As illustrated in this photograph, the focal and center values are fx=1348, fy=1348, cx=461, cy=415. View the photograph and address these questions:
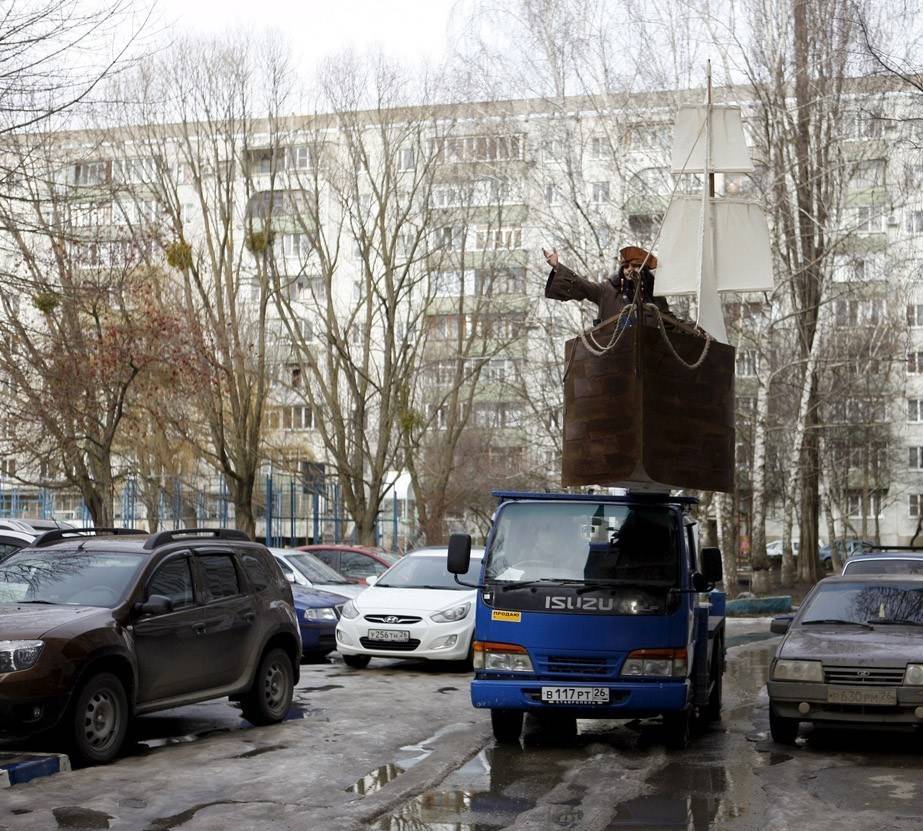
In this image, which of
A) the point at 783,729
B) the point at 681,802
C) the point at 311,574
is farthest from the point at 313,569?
the point at 681,802

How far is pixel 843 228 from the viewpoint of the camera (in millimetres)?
29547

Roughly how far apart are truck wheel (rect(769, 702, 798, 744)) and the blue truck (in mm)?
714

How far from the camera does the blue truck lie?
1098cm

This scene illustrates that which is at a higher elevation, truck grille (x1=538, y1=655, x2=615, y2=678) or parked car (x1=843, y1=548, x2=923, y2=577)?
parked car (x1=843, y1=548, x2=923, y2=577)

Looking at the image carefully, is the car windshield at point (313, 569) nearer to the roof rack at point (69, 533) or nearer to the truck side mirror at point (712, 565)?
the roof rack at point (69, 533)

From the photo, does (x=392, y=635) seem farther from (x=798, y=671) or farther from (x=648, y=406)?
(x=798, y=671)

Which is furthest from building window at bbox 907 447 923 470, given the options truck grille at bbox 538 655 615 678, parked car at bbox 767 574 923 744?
truck grille at bbox 538 655 615 678

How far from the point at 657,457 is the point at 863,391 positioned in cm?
3778

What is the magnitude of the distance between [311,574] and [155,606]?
10193 millimetres

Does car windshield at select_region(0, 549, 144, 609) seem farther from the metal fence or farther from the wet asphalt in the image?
the metal fence

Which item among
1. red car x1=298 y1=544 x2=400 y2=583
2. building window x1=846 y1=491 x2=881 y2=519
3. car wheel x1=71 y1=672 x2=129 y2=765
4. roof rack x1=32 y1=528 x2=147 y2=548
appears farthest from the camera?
building window x1=846 y1=491 x2=881 y2=519

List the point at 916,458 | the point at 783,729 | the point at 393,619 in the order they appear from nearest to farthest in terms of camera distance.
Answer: the point at 783,729 < the point at 393,619 < the point at 916,458

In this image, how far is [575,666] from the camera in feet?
36.3

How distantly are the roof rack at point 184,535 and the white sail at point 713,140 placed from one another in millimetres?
8545
